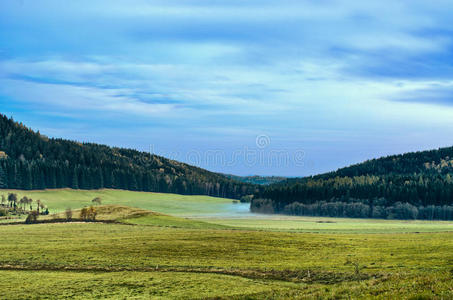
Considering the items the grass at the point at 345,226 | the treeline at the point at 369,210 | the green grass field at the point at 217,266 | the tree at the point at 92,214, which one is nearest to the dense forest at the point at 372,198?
the treeline at the point at 369,210

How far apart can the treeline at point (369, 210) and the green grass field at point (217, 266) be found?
73.0 metres

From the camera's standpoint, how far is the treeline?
13475 centimetres

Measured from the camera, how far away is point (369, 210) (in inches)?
5669

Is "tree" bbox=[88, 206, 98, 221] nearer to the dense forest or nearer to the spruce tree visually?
the dense forest

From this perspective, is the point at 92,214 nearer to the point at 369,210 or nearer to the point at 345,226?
the point at 345,226

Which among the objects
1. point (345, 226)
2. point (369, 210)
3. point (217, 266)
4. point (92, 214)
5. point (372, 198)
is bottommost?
point (217, 266)

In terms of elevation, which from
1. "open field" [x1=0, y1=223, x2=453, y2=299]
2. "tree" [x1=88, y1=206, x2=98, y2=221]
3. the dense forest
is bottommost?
"open field" [x1=0, y1=223, x2=453, y2=299]

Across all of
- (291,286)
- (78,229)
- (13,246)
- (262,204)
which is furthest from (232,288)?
(262,204)

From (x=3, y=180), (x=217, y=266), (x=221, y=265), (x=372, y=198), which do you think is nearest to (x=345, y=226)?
(x=372, y=198)

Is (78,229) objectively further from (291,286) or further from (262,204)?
(262,204)

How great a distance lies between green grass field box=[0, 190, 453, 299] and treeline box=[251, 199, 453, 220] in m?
73.0

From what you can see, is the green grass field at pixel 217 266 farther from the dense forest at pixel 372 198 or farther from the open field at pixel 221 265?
the dense forest at pixel 372 198

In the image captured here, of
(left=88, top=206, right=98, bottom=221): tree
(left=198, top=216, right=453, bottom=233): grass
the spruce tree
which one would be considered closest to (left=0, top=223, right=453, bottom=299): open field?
(left=198, top=216, right=453, bottom=233): grass

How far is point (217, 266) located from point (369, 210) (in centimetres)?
10380
